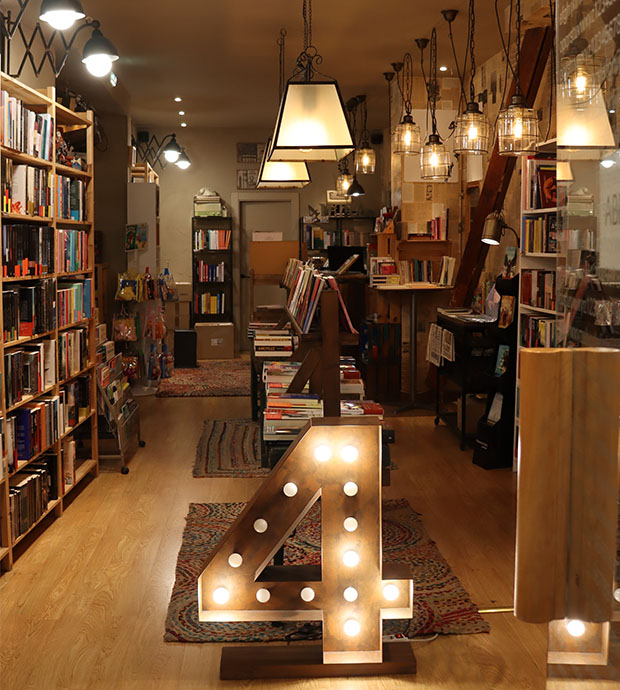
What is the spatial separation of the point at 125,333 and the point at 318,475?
231 inches

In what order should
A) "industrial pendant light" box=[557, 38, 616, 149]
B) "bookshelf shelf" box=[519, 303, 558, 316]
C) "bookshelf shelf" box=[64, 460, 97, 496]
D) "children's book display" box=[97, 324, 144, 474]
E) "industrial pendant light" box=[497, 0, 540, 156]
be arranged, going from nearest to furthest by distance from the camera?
1. "industrial pendant light" box=[557, 38, 616, 149]
2. "industrial pendant light" box=[497, 0, 540, 156]
3. "bookshelf shelf" box=[64, 460, 97, 496]
4. "bookshelf shelf" box=[519, 303, 558, 316]
5. "children's book display" box=[97, 324, 144, 474]

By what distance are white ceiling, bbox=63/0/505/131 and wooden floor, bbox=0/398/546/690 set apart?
323cm

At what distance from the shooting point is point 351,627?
281cm

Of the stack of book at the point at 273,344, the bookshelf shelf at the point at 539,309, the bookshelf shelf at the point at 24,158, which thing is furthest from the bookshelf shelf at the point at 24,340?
the bookshelf shelf at the point at 539,309

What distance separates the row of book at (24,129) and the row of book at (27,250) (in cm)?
37

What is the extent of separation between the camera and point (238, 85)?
8867mm

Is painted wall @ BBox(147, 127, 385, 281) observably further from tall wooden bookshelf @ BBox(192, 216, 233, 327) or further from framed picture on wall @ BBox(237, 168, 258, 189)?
tall wooden bookshelf @ BBox(192, 216, 233, 327)

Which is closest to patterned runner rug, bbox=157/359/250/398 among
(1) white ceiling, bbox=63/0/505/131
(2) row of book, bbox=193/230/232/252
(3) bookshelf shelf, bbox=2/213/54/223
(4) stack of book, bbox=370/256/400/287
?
(4) stack of book, bbox=370/256/400/287

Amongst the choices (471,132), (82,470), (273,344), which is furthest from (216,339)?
(471,132)

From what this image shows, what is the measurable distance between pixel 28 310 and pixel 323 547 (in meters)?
2.14

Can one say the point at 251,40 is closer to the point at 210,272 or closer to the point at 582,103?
the point at 210,272

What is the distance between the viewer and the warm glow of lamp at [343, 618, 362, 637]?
2797 mm

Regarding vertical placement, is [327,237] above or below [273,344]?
above

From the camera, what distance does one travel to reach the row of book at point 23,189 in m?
3.82
